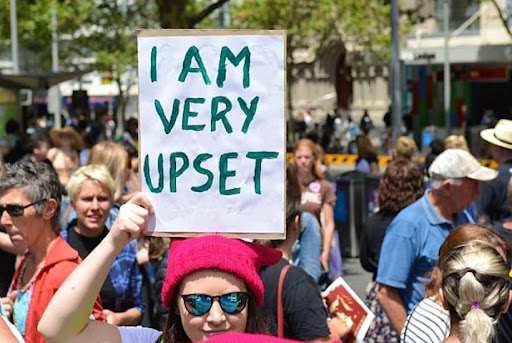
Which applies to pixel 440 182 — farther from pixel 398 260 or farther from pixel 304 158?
pixel 304 158

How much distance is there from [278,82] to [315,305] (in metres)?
1.60

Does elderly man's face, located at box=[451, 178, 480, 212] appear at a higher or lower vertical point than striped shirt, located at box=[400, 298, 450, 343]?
higher

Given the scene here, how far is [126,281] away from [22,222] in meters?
1.18

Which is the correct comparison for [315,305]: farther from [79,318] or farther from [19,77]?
[19,77]

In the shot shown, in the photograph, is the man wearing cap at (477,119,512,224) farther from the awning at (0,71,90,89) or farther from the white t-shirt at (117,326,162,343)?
the awning at (0,71,90,89)

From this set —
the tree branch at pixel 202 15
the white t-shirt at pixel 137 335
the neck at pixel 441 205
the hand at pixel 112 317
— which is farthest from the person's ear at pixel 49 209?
the tree branch at pixel 202 15

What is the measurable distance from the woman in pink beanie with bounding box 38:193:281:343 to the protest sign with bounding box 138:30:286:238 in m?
0.07

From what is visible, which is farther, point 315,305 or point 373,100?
point 373,100

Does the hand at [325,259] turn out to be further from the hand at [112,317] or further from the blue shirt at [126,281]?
the hand at [112,317]

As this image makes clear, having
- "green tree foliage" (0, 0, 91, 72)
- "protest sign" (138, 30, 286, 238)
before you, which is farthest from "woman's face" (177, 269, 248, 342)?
"green tree foliage" (0, 0, 91, 72)

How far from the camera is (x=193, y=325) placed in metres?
3.14

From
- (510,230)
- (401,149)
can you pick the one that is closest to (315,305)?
(510,230)

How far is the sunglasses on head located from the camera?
313cm

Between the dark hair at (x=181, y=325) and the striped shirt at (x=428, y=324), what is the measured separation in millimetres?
1298
